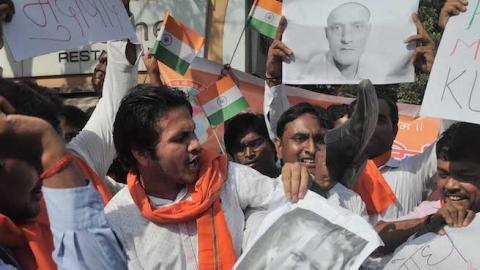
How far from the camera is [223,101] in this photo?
3828 mm

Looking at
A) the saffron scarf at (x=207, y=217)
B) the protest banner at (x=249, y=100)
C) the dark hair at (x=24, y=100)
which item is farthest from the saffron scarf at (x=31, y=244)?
the protest banner at (x=249, y=100)

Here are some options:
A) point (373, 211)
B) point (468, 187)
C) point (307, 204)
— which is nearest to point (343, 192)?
point (373, 211)

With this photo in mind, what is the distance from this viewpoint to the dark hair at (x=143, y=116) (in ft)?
6.17

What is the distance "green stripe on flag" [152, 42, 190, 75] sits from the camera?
3.60 meters

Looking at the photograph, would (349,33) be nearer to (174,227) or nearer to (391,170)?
(391,170)

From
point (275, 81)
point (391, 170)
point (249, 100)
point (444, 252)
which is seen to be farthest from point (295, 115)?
point (249, 100)

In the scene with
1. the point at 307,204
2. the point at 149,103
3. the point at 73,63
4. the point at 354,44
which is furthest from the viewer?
the point at 73,63

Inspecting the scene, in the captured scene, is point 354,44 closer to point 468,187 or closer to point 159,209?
point 468,187

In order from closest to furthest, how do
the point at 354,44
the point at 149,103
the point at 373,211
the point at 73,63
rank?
the point at 149,103
the point at 373,211
the point at 354,44
the point at 73,63

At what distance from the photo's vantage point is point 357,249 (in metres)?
1.55

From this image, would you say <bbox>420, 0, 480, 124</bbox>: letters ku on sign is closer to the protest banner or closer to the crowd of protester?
the crowd of protester

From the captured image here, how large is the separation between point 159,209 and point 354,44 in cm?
136

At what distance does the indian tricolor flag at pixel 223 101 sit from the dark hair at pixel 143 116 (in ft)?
6.13

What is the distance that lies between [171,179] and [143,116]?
0.67ft
